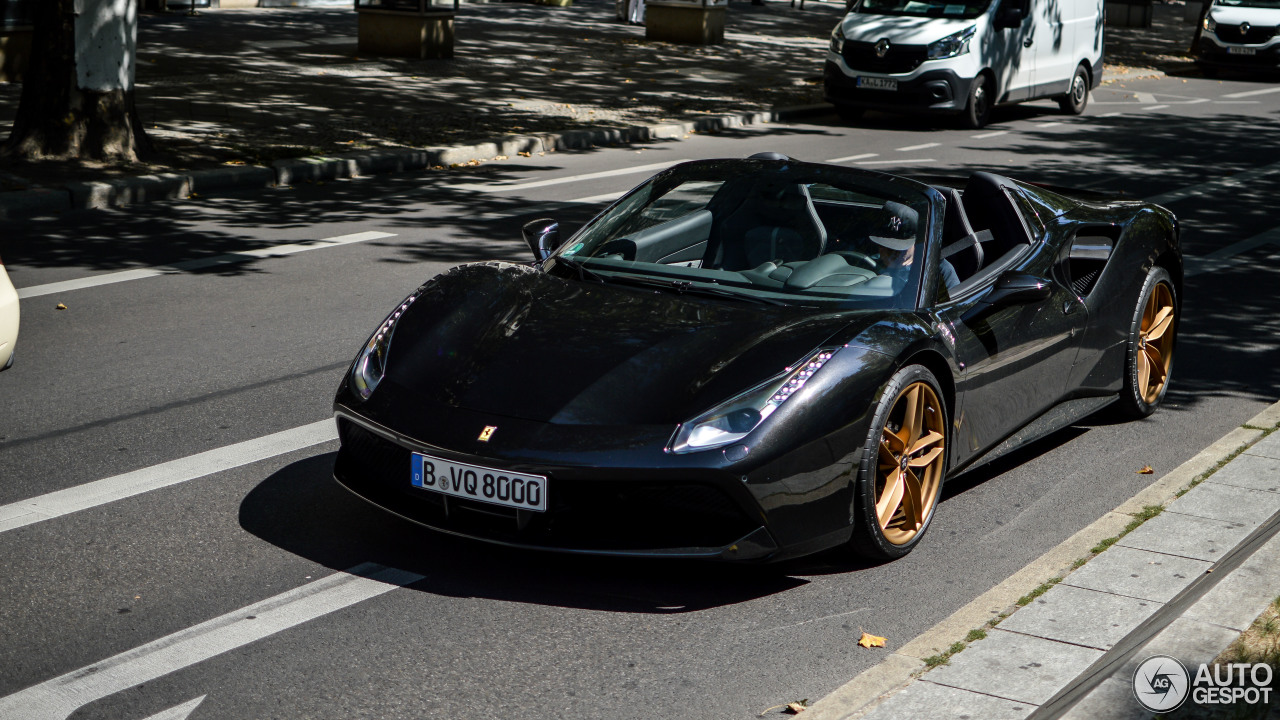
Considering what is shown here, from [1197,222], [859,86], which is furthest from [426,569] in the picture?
[859,86]

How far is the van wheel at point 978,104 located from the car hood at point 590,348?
14.4 m

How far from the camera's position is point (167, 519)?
486 cm

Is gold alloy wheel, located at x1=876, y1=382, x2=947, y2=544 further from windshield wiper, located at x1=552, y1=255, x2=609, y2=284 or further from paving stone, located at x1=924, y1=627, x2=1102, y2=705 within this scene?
windshield wiper, located at x1=552, y1=255, x2=609, y2=284

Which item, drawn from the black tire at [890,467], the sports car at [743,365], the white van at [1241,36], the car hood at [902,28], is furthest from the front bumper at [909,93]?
the black tire at [890,467]

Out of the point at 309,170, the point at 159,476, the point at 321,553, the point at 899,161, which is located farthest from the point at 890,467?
the point at 899,161

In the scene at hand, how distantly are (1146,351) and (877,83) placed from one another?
1226 cm

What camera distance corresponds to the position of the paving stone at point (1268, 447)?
5766 millimetres

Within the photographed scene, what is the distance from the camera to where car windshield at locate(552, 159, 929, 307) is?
16.4ft

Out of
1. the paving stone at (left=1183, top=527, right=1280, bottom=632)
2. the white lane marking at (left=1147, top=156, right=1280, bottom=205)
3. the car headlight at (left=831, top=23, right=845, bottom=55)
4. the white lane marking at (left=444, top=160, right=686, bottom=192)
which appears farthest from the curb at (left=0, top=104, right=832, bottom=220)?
the paving stone at (left=1183, top=527, right=1280, bottom=632)

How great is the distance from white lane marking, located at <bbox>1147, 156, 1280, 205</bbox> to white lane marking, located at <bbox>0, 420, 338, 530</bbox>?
30.0 feet

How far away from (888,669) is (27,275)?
672cm

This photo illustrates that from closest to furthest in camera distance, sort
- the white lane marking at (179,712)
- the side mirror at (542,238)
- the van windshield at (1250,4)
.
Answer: the white lane marking at (179,712) → the side mirror at (542,238) → the van windshield at (1250,4)

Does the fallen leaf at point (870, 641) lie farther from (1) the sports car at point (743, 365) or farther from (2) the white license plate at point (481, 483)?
(2) the white license plate at point (481, 483)

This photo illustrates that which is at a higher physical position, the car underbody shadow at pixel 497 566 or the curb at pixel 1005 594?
the curb at pixel 1005 594
